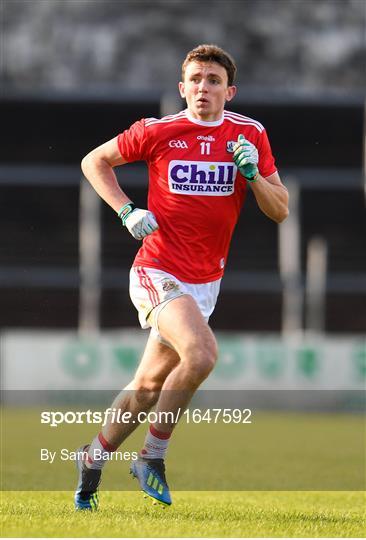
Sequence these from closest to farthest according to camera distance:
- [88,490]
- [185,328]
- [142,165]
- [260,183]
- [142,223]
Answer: [185,328] < [142,223] < [260,183] < [88,490] < [142,165]

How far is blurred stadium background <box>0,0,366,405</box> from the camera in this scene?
21.5m

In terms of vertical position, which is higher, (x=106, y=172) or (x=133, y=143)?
(x=133, y=143)

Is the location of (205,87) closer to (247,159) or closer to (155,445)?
(247,159)

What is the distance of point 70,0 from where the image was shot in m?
24.7

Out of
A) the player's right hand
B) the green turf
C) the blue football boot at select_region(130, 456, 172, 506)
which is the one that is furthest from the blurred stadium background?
the player's right hand

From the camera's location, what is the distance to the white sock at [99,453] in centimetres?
617

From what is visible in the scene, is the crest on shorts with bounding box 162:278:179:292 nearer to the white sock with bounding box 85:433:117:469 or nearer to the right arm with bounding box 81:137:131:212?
the right arm with bounding box 81:137:131:212

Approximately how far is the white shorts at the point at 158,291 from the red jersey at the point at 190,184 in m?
0.04

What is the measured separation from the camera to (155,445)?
19.9 feet

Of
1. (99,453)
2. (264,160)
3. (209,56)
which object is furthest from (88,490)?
(209,56)

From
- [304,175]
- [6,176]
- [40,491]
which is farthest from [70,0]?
[40,491]

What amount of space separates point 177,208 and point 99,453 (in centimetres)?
131

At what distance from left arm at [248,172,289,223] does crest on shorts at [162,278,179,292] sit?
23.3 inches

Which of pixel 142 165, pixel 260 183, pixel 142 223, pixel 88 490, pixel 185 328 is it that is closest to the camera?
pixel 185 328
